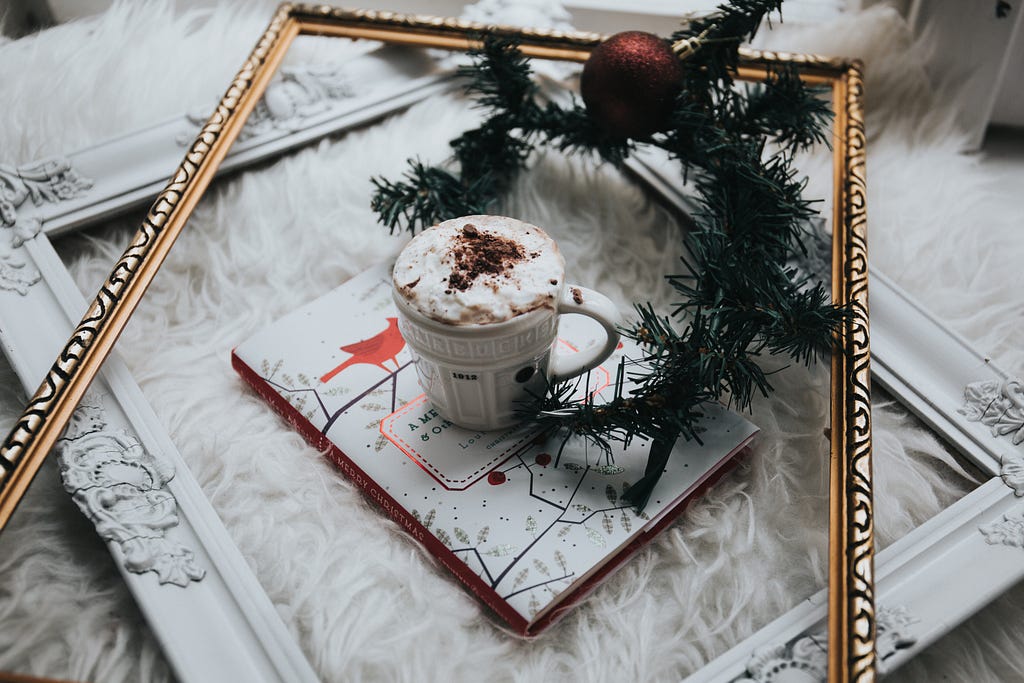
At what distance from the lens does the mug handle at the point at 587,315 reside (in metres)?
0.39

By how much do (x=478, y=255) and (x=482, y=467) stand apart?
0.11 meters

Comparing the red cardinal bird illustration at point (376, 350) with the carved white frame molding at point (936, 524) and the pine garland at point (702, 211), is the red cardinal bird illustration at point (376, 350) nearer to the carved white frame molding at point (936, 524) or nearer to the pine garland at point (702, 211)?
the pine garland at point (702, 211)

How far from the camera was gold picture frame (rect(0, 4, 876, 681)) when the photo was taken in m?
0.36

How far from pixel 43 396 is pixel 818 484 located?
1.34 ft

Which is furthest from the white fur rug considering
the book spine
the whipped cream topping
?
the whipped cream topping

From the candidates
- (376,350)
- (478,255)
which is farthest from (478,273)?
(376,350)

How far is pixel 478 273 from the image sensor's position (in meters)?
0.37

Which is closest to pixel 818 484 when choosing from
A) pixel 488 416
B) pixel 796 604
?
pixel 796 604

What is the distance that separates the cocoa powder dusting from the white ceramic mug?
0.01m

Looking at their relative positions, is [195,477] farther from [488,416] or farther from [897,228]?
[897,228]

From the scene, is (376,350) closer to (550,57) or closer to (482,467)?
(482,467)

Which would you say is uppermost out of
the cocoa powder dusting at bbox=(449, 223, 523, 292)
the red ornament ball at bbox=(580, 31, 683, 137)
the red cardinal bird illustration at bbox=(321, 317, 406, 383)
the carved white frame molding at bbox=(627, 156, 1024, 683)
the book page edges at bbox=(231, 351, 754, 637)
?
the red ornament ball at bbox=(580, 31, 683, 137)

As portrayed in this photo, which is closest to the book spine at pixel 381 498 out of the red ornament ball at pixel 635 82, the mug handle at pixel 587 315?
the mug handle at pixel 587 315

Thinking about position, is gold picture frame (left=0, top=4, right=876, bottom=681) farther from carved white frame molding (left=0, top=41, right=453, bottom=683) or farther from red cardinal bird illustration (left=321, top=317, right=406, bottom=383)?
red cardinal bird illustration (left=321, top=317, right=406, bottom=383)
